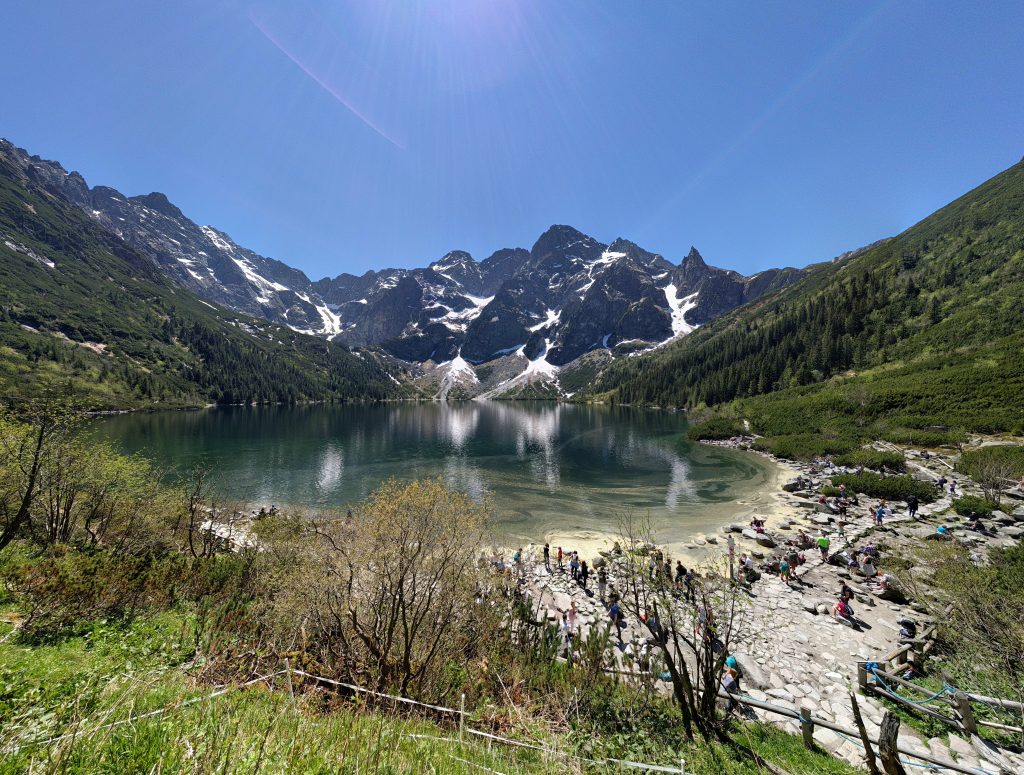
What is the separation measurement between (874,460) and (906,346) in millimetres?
58914

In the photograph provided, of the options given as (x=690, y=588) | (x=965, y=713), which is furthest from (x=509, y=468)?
(x=965, y=713)

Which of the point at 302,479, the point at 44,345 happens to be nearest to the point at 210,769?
the point at 302,479

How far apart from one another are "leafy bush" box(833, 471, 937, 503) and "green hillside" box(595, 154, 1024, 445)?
1871cm

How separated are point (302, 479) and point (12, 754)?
2099 inches

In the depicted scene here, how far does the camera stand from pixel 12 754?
352 centimetres

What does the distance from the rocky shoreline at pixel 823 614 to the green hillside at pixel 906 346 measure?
94.3 ft

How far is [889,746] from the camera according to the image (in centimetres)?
499

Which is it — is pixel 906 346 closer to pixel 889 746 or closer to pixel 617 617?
pixel 617 617

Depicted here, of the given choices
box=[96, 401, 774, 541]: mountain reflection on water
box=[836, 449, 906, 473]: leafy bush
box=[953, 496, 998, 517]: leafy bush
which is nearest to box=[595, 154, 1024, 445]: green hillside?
box=[836, 449, 906, 473]: leafy bush

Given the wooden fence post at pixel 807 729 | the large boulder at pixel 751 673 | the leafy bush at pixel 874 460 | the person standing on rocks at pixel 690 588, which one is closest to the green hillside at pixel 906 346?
the leafy bush at pixel 874 460

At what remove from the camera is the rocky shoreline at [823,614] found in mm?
10352

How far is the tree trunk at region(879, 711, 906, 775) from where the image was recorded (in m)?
4.77

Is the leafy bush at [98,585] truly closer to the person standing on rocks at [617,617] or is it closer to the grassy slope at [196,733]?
the grassy slope at [196,733]

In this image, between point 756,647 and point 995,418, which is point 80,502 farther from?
point 995,418
